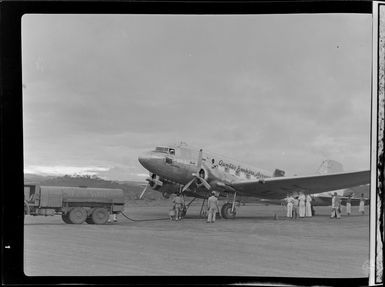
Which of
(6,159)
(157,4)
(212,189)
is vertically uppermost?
(157,4)

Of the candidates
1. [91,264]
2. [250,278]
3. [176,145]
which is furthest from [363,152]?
[91,264]

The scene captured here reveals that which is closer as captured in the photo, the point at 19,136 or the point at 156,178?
the point at 19,136

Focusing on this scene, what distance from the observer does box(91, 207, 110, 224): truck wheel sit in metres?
5.16

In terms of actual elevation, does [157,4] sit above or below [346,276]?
above

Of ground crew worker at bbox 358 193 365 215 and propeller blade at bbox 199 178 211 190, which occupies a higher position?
propeller blade at bbox 199 178 211 190

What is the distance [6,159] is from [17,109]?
20.1 inches

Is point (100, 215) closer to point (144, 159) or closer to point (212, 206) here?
point (144, 159)

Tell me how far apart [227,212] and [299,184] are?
99 centimetres

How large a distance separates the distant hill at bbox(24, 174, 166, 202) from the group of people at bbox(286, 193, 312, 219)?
69.6 inches

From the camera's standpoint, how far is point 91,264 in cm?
462

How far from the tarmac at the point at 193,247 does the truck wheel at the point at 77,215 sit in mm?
165

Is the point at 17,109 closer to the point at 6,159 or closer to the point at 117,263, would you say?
the point at 6,159

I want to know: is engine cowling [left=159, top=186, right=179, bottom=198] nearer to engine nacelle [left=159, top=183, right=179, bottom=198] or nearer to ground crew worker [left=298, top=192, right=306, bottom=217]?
engine nacelle [left=159, top=183, right=179, bottom=198]

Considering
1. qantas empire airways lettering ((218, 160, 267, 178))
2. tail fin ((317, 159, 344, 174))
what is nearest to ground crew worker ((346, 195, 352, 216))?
tail fin ((317, 159, 344, 174))
